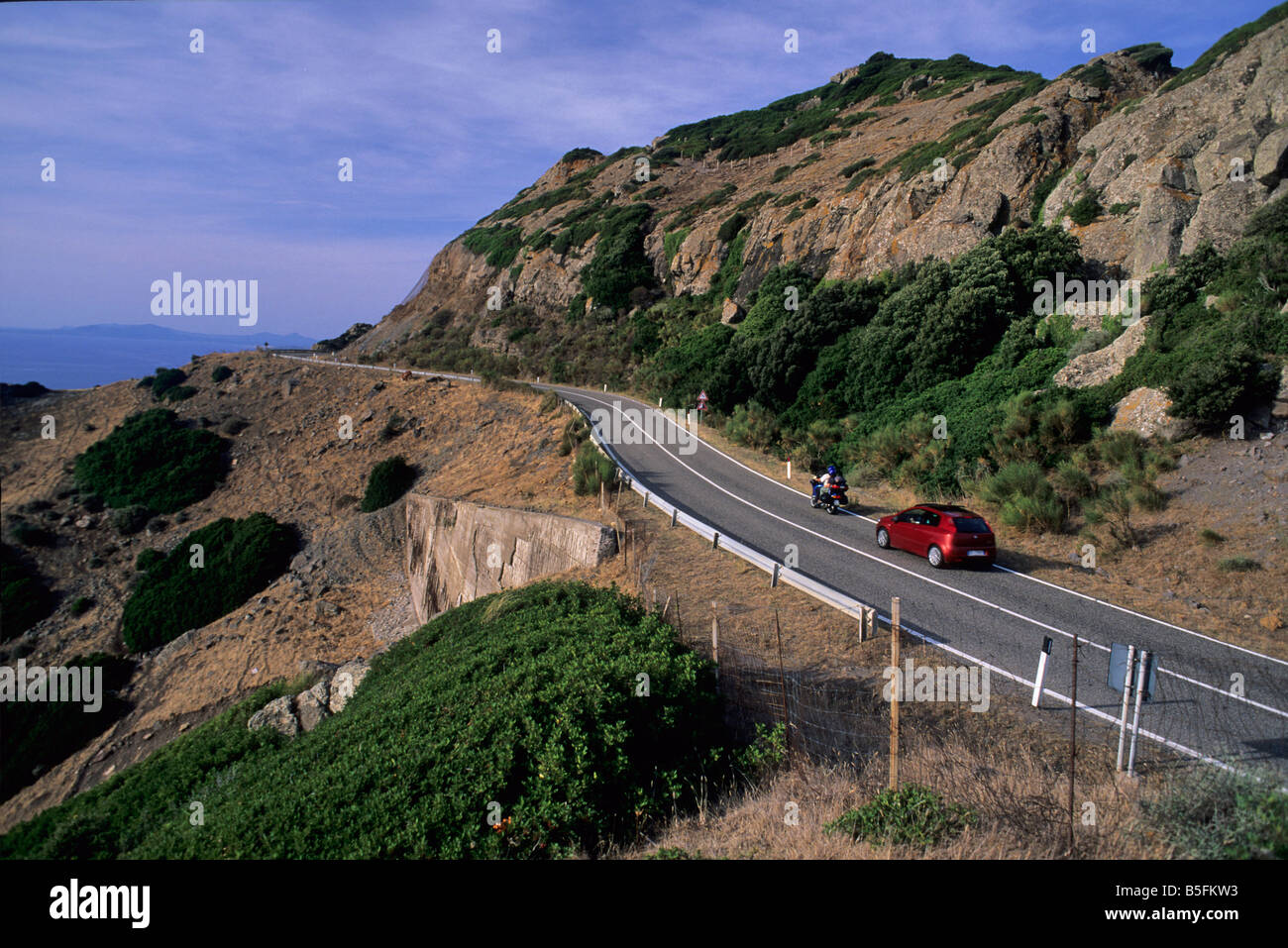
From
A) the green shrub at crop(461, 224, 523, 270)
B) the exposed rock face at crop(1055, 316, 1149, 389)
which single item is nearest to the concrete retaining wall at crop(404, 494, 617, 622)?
the exposed rock face at crop(1055, 316, 1149, 389)

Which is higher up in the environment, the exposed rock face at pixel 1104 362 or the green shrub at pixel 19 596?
the exposed rock face at pixel 1104 362

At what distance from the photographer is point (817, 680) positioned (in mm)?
9219

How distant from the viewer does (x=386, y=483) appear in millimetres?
29828

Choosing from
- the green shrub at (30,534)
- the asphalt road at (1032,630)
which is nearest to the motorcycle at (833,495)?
the asphalt road at (1032,630)

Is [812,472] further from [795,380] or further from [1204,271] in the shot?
[1204,271]

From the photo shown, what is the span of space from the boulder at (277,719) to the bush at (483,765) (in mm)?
804

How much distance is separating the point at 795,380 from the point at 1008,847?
25577 millimetres

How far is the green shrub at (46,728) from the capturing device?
19.7 meters

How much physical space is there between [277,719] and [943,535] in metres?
13.8

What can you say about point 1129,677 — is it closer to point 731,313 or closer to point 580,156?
point 731,313

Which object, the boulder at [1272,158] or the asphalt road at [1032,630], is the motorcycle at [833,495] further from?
the boulder at [1272,158]

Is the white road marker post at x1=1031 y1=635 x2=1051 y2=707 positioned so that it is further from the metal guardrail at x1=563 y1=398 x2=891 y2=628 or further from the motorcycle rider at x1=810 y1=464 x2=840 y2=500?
the motorcycle rider at x1=810 y1=464 x2=840 y2=500

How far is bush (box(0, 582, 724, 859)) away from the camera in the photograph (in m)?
6.09
